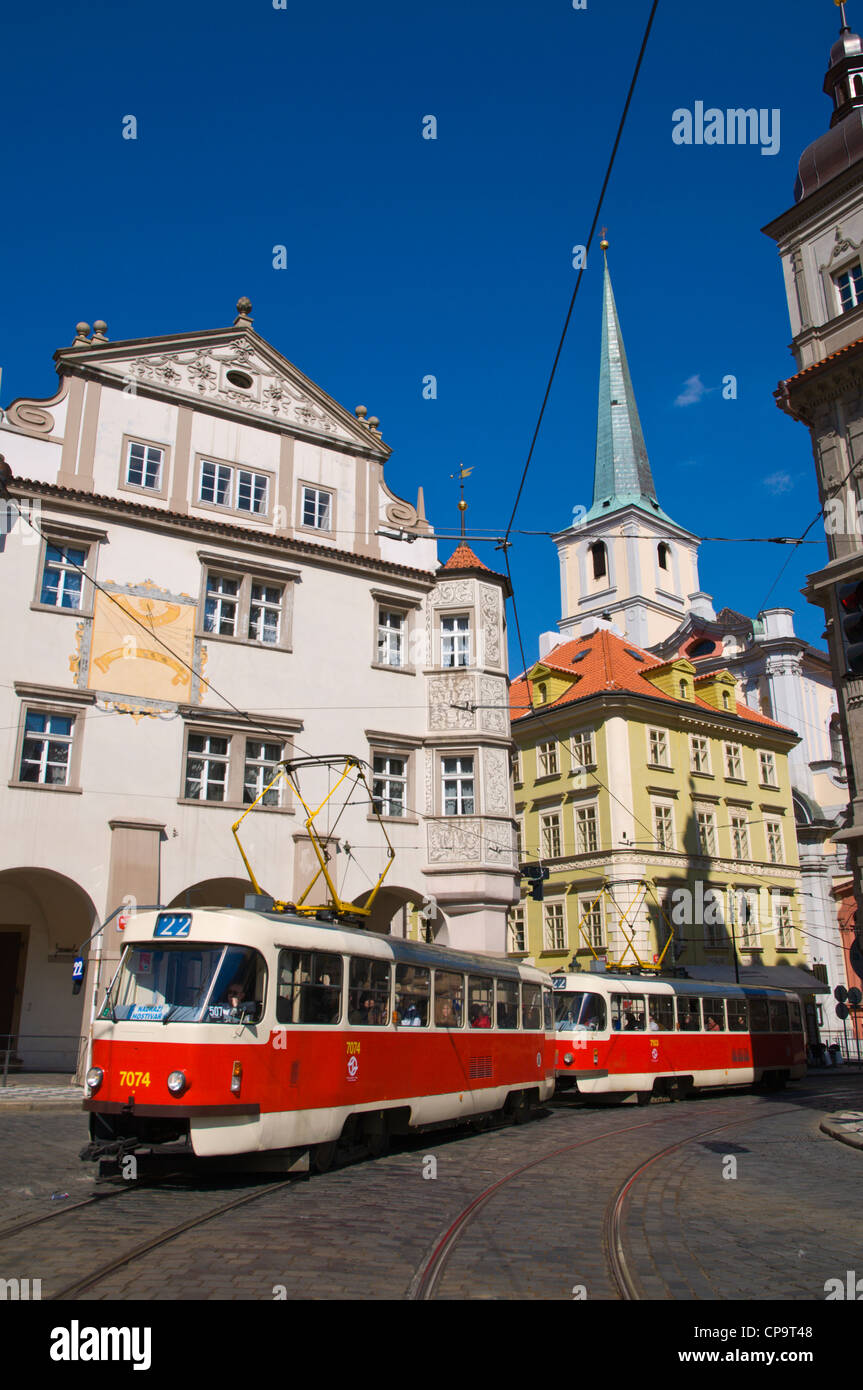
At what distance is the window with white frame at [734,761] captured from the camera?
45031mm

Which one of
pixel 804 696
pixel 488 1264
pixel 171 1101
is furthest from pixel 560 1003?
pixel 804 696

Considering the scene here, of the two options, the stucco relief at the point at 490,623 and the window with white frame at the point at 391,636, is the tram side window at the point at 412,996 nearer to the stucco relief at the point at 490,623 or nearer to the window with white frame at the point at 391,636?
the window with white frame at the point at 391,636

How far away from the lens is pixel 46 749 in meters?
20.3

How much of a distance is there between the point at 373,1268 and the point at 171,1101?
3409 mm

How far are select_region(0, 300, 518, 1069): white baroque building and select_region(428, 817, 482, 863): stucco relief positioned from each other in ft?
0.16

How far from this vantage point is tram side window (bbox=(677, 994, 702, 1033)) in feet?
78.4

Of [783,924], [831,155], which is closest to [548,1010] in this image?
[831,155]

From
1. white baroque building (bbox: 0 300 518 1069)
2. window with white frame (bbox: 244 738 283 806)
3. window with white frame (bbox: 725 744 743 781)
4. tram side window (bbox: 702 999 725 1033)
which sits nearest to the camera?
white baroque building (bbox: 0 300 518 1069)

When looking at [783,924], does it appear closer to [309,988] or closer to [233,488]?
[233,488]

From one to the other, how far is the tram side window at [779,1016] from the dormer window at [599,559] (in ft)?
154

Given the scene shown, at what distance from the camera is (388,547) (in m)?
26.0

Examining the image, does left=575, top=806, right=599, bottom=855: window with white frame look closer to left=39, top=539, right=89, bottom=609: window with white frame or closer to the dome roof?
the dome roof

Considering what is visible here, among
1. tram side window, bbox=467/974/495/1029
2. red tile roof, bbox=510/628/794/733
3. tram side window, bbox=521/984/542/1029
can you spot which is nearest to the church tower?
red tile roof, bbox=510/628/794/733

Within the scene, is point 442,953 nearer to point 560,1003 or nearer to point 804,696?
point 560,1003
